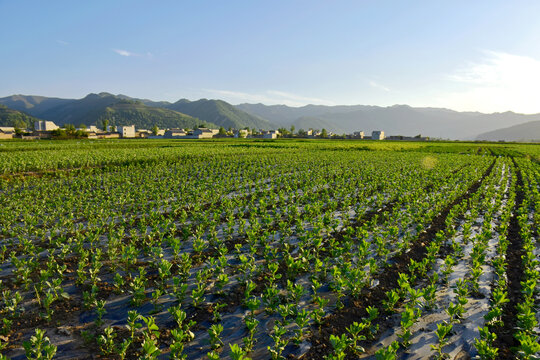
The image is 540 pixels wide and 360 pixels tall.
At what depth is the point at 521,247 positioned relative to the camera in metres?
8.94

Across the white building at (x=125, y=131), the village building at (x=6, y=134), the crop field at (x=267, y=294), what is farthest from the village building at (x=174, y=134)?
the crop field at (x=267, y=294)

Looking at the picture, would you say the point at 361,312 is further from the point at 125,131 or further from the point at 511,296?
the point at 125,131

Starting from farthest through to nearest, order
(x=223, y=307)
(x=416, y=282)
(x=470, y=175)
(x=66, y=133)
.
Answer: (x=66, y=133), (x=470, y=175), (x=416, y=282), (x=223, y=307)

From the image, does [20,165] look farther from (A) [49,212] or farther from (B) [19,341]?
(B) [19,341]

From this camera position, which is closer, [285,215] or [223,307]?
[223,307]

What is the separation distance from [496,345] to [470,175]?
71.5 ft

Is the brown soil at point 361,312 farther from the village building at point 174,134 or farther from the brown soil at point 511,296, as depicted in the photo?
the village building at point 174,134

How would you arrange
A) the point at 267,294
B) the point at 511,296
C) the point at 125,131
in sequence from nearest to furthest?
the point at 267,294 < the point at 511,296 < the point at 125,131

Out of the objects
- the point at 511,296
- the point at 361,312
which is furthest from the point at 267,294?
the point at 511,296

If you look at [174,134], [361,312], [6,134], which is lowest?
[361,312]

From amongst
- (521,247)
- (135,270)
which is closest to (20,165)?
(135,270)

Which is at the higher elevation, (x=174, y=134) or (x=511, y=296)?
(x=174, y=134)

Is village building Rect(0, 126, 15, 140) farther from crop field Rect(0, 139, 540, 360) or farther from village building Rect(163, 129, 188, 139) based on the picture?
crop field Rect(0, 139, 540, 360)

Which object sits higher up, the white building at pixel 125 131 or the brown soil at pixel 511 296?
the white building at pixel 125 131
